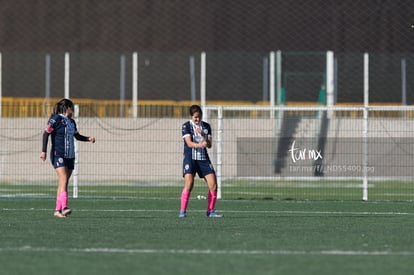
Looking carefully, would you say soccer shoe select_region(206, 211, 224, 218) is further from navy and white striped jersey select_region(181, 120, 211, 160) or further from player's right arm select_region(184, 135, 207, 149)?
player's right arm select_region(184, 135, 207, 149)

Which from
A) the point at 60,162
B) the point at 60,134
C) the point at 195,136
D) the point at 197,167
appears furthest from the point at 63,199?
the point at 195,136

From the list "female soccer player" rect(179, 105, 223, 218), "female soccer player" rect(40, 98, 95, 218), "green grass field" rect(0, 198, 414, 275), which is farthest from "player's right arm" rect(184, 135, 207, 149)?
"female soccer player" rect(40, 98, 95, 218)

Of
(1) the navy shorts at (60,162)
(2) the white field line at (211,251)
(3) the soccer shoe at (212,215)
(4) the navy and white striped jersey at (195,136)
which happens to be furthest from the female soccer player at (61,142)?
(2) the white field line at (211,251)

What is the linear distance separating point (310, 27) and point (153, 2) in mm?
6198

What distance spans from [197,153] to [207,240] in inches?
165

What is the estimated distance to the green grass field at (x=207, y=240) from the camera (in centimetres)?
1050

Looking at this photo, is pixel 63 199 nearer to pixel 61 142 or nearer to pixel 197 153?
pixel 61 142

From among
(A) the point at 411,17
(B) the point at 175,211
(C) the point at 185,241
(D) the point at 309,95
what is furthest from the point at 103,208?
(A) the point at 411,17

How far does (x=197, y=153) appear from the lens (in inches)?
674

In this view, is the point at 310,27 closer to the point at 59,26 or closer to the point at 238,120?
the point at 59,26

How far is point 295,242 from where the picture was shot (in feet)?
42.2

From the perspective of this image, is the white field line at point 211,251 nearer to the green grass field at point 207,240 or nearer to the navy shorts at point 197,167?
the green grass field at point 207,240

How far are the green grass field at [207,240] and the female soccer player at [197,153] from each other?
0.45 meters

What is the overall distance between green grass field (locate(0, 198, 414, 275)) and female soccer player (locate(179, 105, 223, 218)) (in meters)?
0.45
